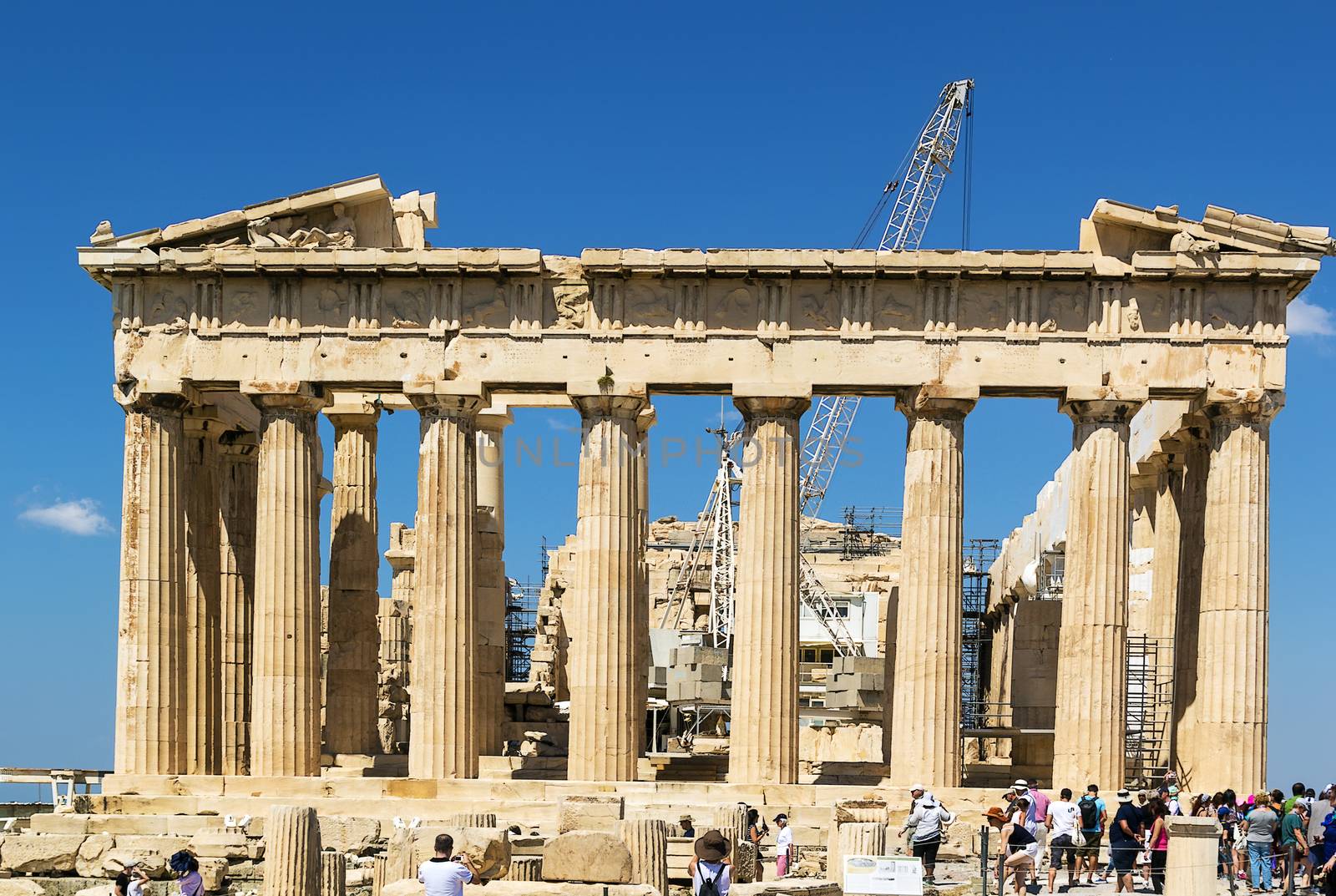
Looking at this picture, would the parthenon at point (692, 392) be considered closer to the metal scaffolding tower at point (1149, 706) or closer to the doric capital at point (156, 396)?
the doric capital at point (156, 396)

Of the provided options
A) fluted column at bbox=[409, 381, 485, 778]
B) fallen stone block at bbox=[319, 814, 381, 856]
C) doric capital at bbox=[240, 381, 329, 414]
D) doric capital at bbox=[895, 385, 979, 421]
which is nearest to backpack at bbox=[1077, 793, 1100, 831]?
doric capital at bbox=[895, 385, 979, 421]

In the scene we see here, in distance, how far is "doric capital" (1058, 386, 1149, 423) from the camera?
44875 millimetres

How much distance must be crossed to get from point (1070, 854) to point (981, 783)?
12.3 m

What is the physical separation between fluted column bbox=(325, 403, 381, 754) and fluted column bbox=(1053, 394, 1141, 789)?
16.4 metres

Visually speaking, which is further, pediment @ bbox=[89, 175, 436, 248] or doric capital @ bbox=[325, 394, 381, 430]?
doric capital @ bbox=[325, 394, 381, 430]

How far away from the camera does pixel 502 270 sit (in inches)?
1805

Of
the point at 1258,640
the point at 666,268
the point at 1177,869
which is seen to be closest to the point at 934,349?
the point at 666,268

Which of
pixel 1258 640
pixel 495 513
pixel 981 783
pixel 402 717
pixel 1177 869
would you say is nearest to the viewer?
pixel 1177 869

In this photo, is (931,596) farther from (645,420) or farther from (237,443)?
(237,443)

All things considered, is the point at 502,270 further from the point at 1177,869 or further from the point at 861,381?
the point at 1177,869

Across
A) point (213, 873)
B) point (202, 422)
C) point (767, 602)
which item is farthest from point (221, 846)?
point (767, 602)

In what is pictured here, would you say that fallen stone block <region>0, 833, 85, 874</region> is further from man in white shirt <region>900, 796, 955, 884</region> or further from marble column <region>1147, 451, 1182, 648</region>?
marble column <region>1147, 451, 1182, 648</region>

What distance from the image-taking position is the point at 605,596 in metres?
45.4

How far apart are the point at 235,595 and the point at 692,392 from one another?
12.5 meters
